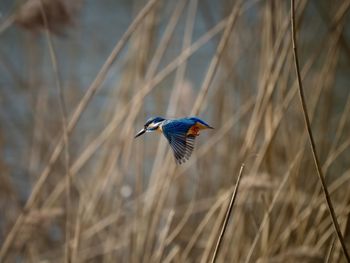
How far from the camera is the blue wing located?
11.7 inches

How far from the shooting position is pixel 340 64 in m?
1.84

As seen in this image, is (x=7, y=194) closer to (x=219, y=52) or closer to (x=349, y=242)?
(x=349, y=242)

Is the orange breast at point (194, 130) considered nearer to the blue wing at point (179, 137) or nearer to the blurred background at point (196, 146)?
the blue wing at point (179, 137)

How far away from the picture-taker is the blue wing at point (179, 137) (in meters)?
0.30

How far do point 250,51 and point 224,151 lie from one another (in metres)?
0.27

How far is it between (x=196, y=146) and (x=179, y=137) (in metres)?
1.09

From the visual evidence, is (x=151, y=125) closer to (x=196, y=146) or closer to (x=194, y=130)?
(x=194, y=130)

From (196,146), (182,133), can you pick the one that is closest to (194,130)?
(182,133)

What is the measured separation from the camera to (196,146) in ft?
4.58

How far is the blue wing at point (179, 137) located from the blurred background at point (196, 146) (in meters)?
0.27

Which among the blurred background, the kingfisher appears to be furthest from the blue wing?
the blurred background

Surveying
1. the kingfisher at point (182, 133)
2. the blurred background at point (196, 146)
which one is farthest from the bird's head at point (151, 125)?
the blurred background at point (196, 146)

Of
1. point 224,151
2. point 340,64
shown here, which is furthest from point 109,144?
point 340,64

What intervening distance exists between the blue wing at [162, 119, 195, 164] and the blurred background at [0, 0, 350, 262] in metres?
0.27
